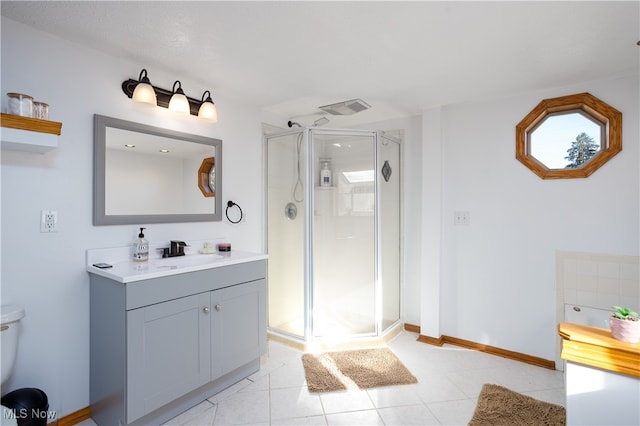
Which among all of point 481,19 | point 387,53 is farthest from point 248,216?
point 481,19

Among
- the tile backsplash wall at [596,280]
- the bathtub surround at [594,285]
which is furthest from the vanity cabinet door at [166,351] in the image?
the tile backsplash wall at [596,280]

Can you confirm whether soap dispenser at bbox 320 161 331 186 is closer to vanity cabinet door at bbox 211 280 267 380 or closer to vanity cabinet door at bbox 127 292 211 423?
vanity cabinet door at bbox 211 280 267 380

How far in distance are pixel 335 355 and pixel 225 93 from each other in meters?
2.31

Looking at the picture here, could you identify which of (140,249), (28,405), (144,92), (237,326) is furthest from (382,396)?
(144,92)

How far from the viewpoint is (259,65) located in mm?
2119

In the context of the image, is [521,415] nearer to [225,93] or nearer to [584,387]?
[584,387]

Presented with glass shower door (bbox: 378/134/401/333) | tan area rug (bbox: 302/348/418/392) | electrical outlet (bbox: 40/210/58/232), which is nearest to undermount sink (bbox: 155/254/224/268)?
electrical outlet (bbox: 40/210/58/232)

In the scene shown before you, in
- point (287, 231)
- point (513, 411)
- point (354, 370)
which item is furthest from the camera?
point (287, 231)

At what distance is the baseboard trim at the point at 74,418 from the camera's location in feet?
5.92

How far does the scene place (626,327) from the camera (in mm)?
1085

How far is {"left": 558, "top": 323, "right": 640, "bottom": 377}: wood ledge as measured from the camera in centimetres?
103

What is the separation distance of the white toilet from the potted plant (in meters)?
2.46

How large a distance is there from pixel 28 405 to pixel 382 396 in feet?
6.28

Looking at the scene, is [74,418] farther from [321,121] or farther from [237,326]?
[321,121]
